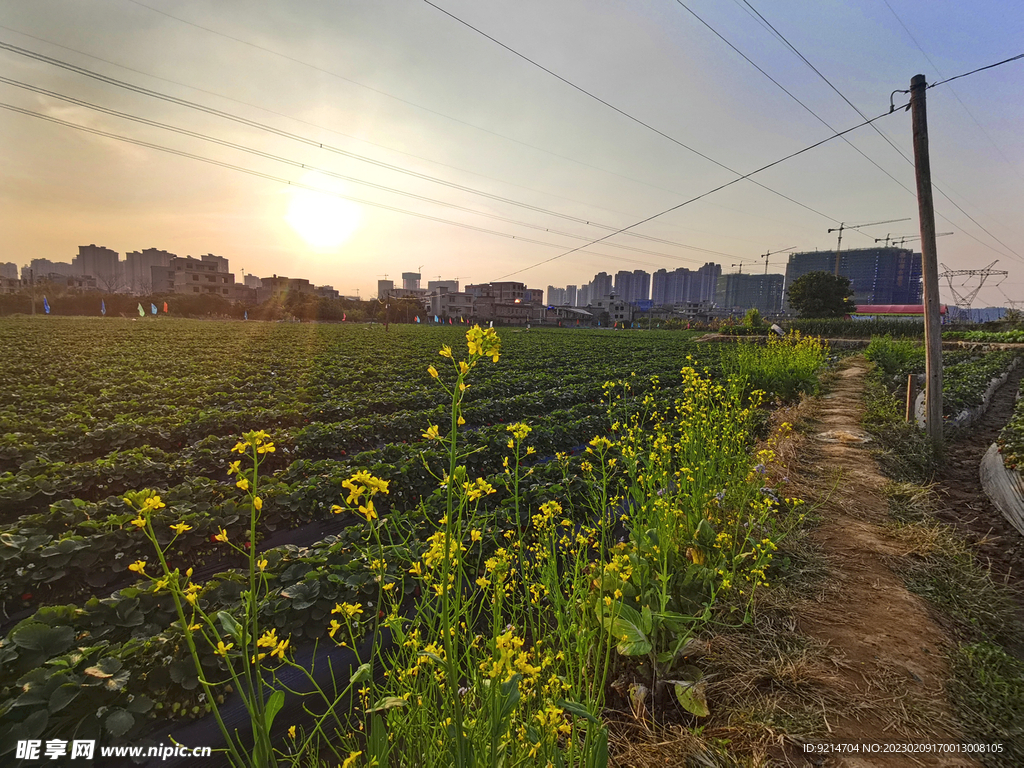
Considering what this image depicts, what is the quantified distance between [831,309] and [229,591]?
216 feet

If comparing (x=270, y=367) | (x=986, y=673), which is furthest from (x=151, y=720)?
(x=270, y=367)

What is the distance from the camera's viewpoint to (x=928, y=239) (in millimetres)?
5941

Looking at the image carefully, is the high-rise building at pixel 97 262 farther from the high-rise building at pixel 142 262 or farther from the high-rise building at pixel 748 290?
the high-rise building at pixel 748 290

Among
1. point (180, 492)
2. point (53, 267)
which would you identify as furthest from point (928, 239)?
point (53, 267)

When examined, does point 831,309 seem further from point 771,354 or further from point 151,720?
point 151,720

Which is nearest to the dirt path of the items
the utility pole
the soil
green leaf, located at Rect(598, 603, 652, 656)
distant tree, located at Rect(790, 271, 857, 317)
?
the soil

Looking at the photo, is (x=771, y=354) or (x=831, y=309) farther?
(x=831, y=309)

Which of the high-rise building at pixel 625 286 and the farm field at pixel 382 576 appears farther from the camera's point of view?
the high-rise building at pixel 625 286

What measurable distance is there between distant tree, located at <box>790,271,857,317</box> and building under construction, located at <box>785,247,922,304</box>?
380 ft

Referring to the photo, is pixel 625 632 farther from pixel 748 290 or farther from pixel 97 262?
pixel 748 290

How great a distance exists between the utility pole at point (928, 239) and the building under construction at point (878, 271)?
175775 mm

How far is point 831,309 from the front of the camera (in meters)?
53.0

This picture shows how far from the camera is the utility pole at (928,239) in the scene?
19.6 ft

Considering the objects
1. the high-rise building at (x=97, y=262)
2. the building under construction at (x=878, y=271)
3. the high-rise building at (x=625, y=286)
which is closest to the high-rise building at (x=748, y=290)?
the building under construction at (x=878, y=271)
